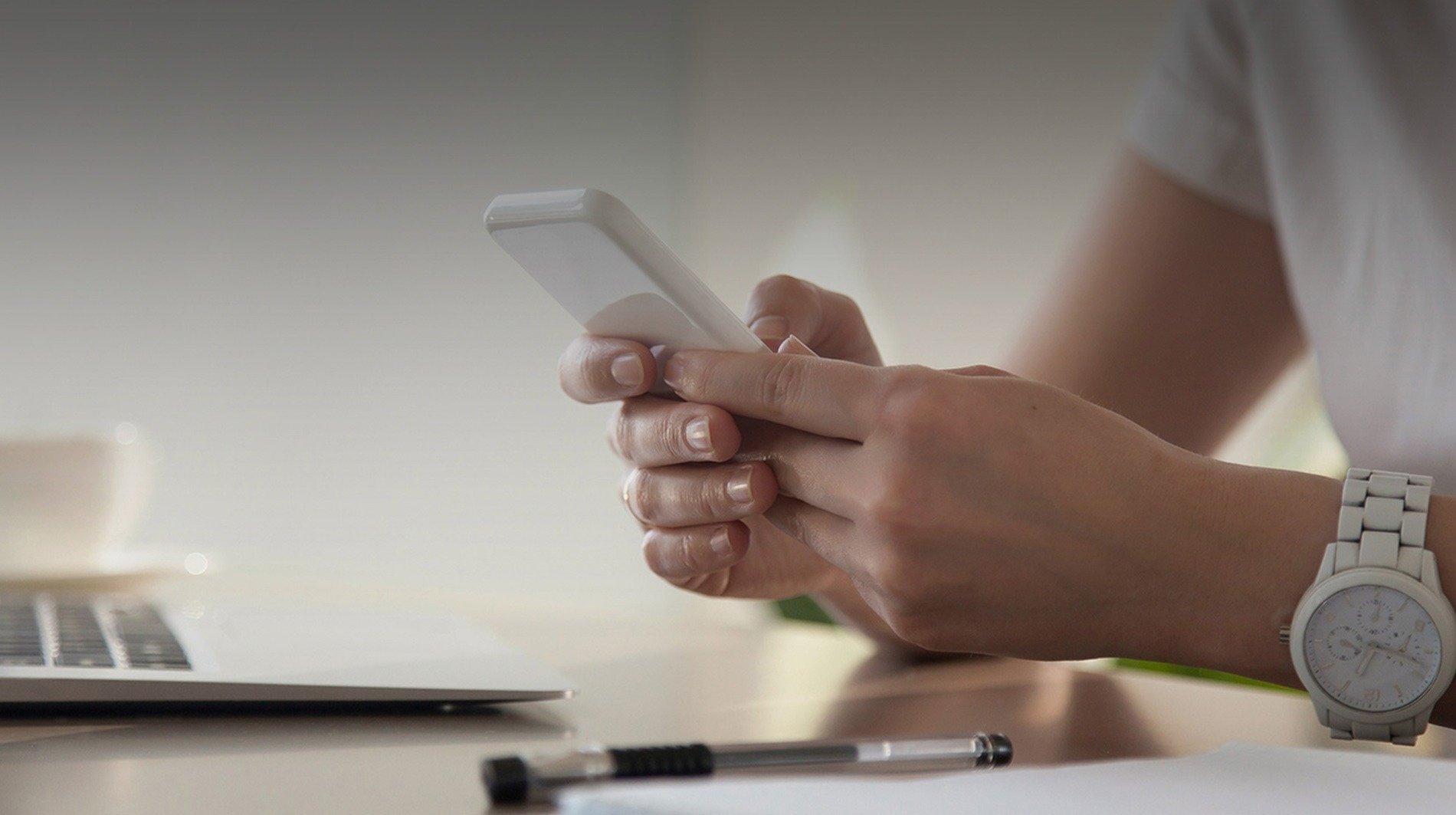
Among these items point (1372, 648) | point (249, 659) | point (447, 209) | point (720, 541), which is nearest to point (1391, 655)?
point (1372, 648)

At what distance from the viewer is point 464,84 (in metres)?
2.38

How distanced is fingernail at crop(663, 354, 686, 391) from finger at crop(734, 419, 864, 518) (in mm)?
34

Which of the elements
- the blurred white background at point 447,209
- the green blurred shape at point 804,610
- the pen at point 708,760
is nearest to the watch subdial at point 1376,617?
the pen at point 708,760

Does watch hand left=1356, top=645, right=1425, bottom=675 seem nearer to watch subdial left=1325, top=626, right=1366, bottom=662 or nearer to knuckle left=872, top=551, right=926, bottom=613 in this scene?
watch subdial left=1325, top=626, right=1366, bottom=662

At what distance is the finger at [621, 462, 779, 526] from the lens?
0.52 metres

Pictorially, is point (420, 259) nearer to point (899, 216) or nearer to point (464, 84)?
point (464, 84)

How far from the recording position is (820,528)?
515 millimetres

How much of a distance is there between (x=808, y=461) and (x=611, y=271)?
0.11 m

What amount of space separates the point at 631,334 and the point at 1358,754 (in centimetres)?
31

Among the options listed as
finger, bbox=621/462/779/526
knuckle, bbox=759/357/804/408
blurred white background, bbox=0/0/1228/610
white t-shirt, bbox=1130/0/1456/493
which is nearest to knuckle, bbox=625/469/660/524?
finger, bbox=621/462/779/526

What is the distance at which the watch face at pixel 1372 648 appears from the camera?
1.52ft

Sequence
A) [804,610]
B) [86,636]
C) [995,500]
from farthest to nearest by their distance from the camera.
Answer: [804,610]
[86,636]
[995,500]

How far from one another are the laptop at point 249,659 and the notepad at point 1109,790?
0.18 meters

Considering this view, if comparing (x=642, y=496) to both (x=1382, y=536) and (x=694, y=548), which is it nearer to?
(x=694, y=548)
